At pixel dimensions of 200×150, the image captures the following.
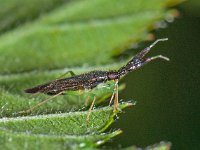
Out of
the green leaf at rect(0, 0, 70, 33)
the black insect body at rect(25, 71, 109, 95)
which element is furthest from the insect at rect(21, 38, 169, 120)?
the green leaf at rect(0, 0, 70, 33)

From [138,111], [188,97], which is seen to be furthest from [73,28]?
[188,97]

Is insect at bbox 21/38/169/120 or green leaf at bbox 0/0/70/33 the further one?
green leaf at bbox 0/0/70/33

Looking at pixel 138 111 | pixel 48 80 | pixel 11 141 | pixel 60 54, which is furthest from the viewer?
pixel 138 111

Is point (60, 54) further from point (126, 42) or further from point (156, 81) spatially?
point (156, 81)

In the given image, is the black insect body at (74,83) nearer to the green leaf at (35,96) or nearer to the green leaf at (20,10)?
the green leaf at (35,96)

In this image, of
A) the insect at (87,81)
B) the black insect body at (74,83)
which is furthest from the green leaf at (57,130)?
the black insect body at (74,83)

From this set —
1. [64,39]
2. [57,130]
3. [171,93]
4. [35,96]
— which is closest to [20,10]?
[64,39]

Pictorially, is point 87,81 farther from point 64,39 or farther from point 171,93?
point 171,93

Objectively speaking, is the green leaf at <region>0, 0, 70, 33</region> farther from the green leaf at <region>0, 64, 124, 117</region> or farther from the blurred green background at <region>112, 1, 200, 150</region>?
the blurred green background at <region>112, 1, 200, 150</region>
